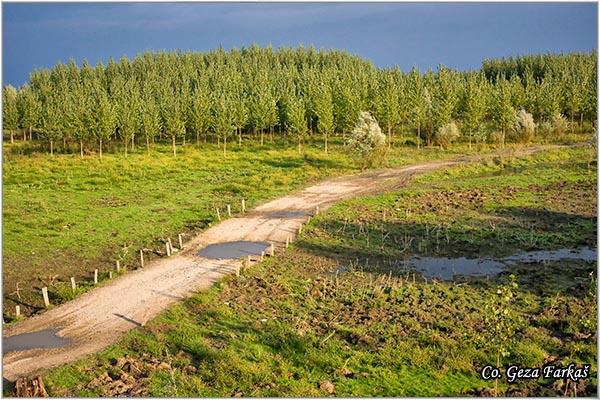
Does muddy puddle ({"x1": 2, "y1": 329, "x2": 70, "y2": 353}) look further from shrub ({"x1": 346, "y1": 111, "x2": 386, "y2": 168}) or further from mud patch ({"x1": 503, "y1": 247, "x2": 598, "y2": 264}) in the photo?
shrub ({"x1": 346, "y1": 111, "x2": 386, "y2": 168})

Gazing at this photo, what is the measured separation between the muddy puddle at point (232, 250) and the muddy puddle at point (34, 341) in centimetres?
1017

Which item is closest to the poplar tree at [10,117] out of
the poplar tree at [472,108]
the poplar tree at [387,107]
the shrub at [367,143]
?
the poplar tree at [387,107]

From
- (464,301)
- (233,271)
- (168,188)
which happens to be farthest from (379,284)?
(168,188)

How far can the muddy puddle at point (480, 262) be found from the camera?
27.5 metres

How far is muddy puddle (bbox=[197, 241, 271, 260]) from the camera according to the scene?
98.8ft

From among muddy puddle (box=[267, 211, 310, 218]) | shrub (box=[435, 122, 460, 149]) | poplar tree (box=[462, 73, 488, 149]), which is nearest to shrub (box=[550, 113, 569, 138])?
poplar tree (box=[462, 73, 488, 149])

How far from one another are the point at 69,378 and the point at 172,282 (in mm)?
8495

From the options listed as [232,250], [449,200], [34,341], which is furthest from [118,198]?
[449,200]

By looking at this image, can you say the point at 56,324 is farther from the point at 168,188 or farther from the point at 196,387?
the point at 168,188

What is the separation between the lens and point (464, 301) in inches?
917

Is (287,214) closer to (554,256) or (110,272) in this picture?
(110,272)

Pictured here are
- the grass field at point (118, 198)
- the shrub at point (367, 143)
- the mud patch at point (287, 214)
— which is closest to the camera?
the grass field at point (118, 198)

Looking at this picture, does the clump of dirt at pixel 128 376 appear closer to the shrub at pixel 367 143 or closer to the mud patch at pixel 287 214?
the mud patch at pixel 287 214

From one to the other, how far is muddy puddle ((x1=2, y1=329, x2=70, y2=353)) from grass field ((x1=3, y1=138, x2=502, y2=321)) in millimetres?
2476
